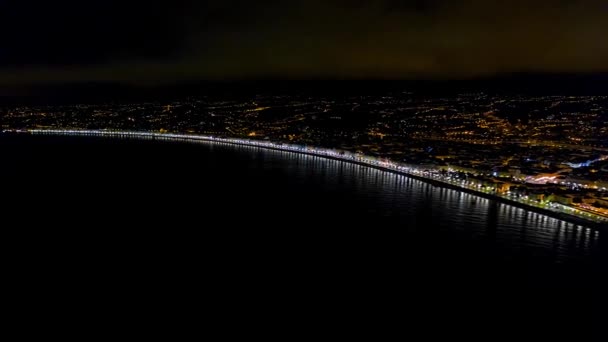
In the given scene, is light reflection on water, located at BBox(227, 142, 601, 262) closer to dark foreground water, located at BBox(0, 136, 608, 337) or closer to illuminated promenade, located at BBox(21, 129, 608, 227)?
dark foreground water, located at BBox(0, 136, 608, 337)

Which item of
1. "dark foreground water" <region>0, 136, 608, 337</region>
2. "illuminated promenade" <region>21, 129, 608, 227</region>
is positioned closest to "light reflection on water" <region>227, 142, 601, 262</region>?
"dark foreground water" <region>0, 136, 608, 337</region>

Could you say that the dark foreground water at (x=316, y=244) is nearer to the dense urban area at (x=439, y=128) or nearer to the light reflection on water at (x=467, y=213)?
the light reflection on water at (x=467, y=213)

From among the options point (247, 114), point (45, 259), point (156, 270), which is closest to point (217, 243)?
point (156, 270)

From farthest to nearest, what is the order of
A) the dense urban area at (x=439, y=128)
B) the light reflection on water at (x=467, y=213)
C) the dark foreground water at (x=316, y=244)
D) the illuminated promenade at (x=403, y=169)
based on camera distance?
the dense urban area at (x=439, y=128)
the illuminated promenade at (x=403, y=169)
the light reflection on water at (x=467, y=213)
the dark foreground water at (x=316, y=244)

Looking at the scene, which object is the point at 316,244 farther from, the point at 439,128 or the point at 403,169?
the point at 439,128

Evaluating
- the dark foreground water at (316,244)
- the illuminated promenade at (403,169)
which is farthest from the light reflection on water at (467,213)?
the illuminated promenade at (403,169)

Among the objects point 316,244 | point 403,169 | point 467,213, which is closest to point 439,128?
point 403,169
